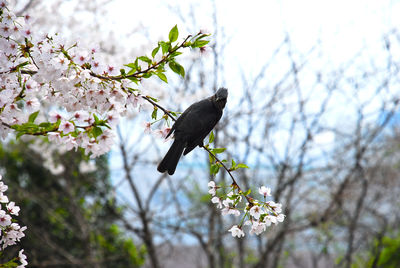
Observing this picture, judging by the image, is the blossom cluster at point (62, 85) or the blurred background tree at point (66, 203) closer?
the blossom cluster at point (62, 85)

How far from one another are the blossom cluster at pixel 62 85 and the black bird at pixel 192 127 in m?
0.24

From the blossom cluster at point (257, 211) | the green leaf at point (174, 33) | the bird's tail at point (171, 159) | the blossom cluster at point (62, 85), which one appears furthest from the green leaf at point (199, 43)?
the blossom cluster at point (257, 211)

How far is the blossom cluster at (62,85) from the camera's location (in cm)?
135

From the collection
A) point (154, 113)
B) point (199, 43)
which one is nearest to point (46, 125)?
point (154, 113)

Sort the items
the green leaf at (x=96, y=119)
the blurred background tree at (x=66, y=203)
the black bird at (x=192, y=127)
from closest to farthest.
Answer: the green leaf at (x=96, y=119)
the black bird at (x=192, y=127)
the blurred background tree at (x=66, y=203)

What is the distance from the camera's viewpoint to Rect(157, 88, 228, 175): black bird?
1569 millimetres

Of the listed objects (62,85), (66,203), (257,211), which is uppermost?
(66,203)

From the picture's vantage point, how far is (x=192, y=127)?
5.30ft

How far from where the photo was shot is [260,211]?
4.83 feet

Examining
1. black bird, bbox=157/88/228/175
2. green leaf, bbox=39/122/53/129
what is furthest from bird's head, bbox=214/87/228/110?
green leaf, bbox=39/122/53/129

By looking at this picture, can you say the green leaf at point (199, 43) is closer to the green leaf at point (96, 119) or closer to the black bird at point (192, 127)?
the black bird at point (192, 127)

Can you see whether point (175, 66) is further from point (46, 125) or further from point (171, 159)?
point (46, 125)

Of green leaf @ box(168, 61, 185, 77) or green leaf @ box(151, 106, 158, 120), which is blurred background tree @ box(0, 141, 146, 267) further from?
green leaf @ box(168, 61, 185, 77)

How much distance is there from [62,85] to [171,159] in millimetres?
522
